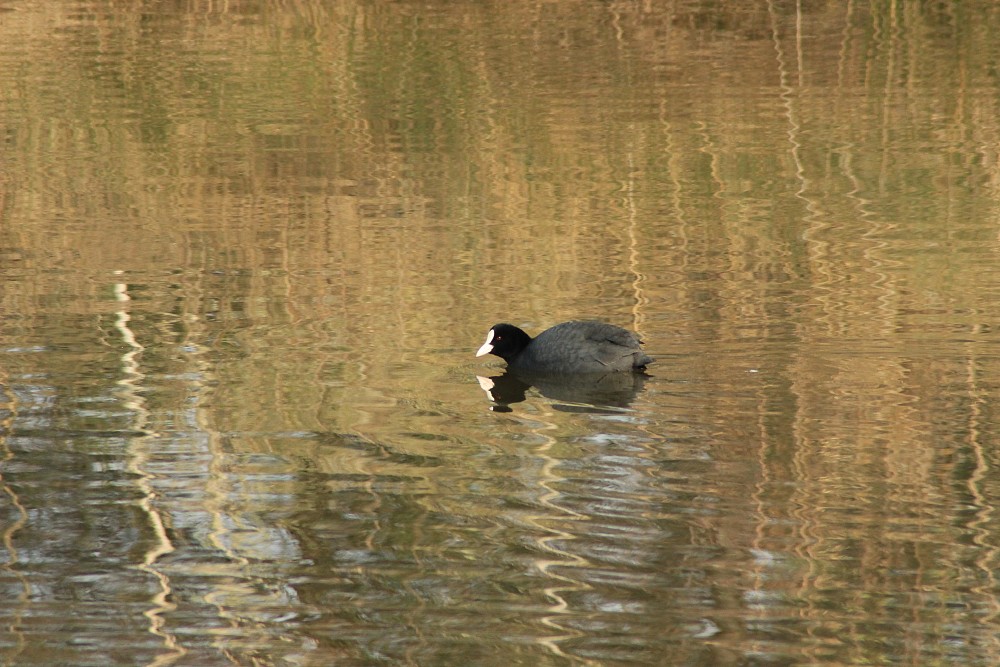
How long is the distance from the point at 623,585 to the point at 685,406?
8.74ft

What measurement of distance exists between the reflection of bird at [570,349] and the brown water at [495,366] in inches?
7.2

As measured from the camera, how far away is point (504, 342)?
1028 centimetres

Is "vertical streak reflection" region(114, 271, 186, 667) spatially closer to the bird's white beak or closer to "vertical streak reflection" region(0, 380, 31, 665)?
"vertical streak reflection" region(0, 380, 31, 665)

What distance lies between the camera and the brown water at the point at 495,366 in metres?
6.37

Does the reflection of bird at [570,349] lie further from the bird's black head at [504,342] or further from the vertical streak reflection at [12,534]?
the vertical streak reflection at [12,534]

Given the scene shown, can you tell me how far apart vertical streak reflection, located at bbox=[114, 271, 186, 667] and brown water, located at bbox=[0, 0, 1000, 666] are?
0.08 ft

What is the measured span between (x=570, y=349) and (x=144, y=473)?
2.95 metres

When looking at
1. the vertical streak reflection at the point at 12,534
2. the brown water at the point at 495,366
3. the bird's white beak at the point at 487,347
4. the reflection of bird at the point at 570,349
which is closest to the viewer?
the vertical streak reflection at the point at 12,534

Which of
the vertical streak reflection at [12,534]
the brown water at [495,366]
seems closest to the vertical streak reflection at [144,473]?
the brown water at [495,366]

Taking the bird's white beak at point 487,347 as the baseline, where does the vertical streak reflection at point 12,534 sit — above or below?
below

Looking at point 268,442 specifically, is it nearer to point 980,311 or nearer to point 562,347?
point 562,347

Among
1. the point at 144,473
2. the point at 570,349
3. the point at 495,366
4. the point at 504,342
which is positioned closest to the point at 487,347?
the point at 504,342

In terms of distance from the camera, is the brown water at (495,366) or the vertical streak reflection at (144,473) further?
the brown water at (495,366)

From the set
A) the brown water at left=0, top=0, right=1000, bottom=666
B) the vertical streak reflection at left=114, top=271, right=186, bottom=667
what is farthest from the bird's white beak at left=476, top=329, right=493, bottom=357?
the vertical streak reflection at left=114, top=271, right=186, bottom=667
